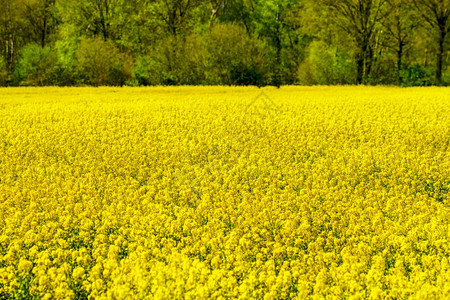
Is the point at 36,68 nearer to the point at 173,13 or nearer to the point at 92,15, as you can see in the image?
the point at 92,15

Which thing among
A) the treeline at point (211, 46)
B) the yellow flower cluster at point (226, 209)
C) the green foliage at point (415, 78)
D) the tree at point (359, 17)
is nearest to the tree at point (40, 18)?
the treeline at point (211, 46)

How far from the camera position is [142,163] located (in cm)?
1052

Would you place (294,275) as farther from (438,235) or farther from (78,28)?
(78,28)

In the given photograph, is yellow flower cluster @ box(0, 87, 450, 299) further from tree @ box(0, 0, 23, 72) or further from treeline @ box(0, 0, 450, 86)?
tree @ box(0, 0, 23, 72)

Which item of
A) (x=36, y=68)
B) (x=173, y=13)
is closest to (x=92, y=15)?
(x=173, y=13)

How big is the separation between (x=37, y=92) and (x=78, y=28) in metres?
16.6

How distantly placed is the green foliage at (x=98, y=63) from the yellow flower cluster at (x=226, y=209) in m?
18.2

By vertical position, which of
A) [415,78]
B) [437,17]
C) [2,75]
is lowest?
[415,78]

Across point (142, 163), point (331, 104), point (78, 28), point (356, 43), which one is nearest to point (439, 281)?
point (142, 163)

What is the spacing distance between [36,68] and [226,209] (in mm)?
31367

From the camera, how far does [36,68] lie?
34.9 metres

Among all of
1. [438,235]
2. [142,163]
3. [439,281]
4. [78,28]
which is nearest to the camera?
[439,281]

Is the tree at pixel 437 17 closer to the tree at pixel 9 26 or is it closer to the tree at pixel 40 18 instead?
the tree at pixel 9 26

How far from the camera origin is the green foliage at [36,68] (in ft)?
113
